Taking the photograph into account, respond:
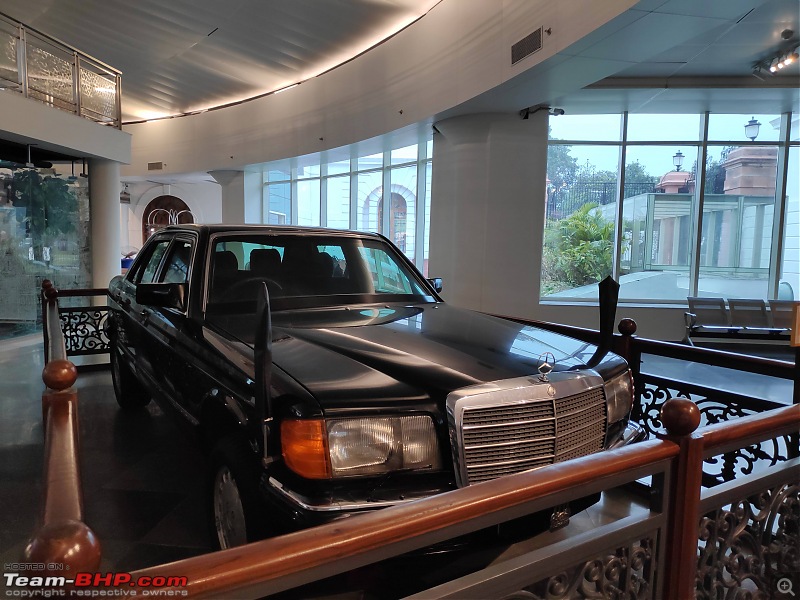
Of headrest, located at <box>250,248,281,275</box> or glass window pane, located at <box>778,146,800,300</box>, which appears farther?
glass window pane, located at <box>778,146,800,300</box>

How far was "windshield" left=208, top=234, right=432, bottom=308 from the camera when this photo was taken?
2.84m

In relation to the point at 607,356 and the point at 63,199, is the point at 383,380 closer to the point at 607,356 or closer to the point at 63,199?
the point at 607,356

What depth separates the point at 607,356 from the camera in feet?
8.09

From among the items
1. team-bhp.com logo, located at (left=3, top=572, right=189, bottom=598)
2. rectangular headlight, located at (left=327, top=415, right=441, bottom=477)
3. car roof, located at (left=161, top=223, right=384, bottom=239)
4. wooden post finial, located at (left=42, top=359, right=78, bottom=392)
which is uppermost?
car roof, located at (left=161, top=223, right=384, bottom=239)

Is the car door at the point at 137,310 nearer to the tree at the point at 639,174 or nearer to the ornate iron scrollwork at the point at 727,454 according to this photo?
the ornate iron scrollwork at the point at 727,454

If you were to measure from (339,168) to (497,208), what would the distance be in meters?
8.41

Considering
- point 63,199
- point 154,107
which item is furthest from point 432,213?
point 154,107

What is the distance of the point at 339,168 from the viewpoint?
15688mm

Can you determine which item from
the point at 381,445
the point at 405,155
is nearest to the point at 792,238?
the point at 405,155

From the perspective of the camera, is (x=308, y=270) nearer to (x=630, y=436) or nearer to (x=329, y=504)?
(x=329, y=504)

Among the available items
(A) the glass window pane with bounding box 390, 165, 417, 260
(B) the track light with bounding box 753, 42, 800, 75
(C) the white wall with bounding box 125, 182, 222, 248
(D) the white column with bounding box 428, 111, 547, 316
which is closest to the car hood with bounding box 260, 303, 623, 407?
(D) the white column with bounding box 428, 111, 547, 316

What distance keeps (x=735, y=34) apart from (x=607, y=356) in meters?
6.41

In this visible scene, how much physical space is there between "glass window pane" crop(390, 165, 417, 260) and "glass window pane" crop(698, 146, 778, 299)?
653 centimetres

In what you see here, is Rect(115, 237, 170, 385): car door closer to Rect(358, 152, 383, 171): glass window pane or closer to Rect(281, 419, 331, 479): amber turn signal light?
Rect(281, 419, 331, 479): amber turn signal light
